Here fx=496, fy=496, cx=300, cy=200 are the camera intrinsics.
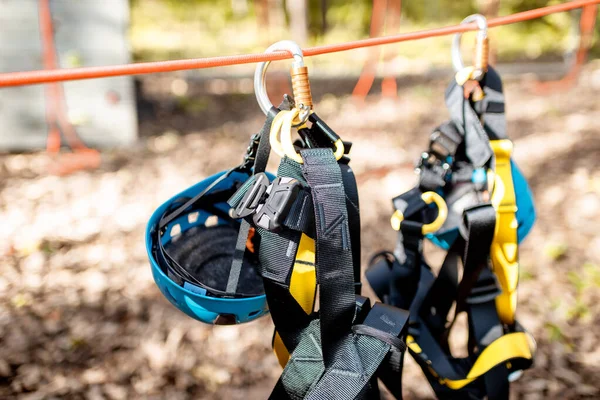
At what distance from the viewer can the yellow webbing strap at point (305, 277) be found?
115 cm

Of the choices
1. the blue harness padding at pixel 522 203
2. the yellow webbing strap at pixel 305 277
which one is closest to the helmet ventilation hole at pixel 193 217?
the yellow webbing strap at pixel 305 277

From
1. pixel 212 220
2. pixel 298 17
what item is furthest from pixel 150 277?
pixel 298 17

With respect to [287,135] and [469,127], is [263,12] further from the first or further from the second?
[287,135]

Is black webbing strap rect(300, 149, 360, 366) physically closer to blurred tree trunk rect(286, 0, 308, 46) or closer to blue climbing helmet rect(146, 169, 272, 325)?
blue climbing helmet rect(146, 169, 272, 325)

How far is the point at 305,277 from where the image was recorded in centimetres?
116

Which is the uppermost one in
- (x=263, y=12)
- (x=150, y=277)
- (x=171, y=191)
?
(x=263, y=12)

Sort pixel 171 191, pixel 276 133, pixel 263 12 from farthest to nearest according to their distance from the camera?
pixel 263 12 < pixel 171 191 < pixel 276 133

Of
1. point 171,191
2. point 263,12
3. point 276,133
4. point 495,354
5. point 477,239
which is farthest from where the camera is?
point 263,12

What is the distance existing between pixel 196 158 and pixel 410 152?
7.79ft

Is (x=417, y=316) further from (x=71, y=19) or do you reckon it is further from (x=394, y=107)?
(x=394, y=107)

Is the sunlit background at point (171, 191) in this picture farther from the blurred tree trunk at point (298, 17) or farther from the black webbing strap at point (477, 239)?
the black webbing strap at point (477, 239)

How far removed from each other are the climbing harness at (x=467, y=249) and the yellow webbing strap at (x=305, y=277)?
1.41ft

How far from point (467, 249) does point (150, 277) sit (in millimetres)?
2452

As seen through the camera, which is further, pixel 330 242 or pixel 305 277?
pixel 305 277
